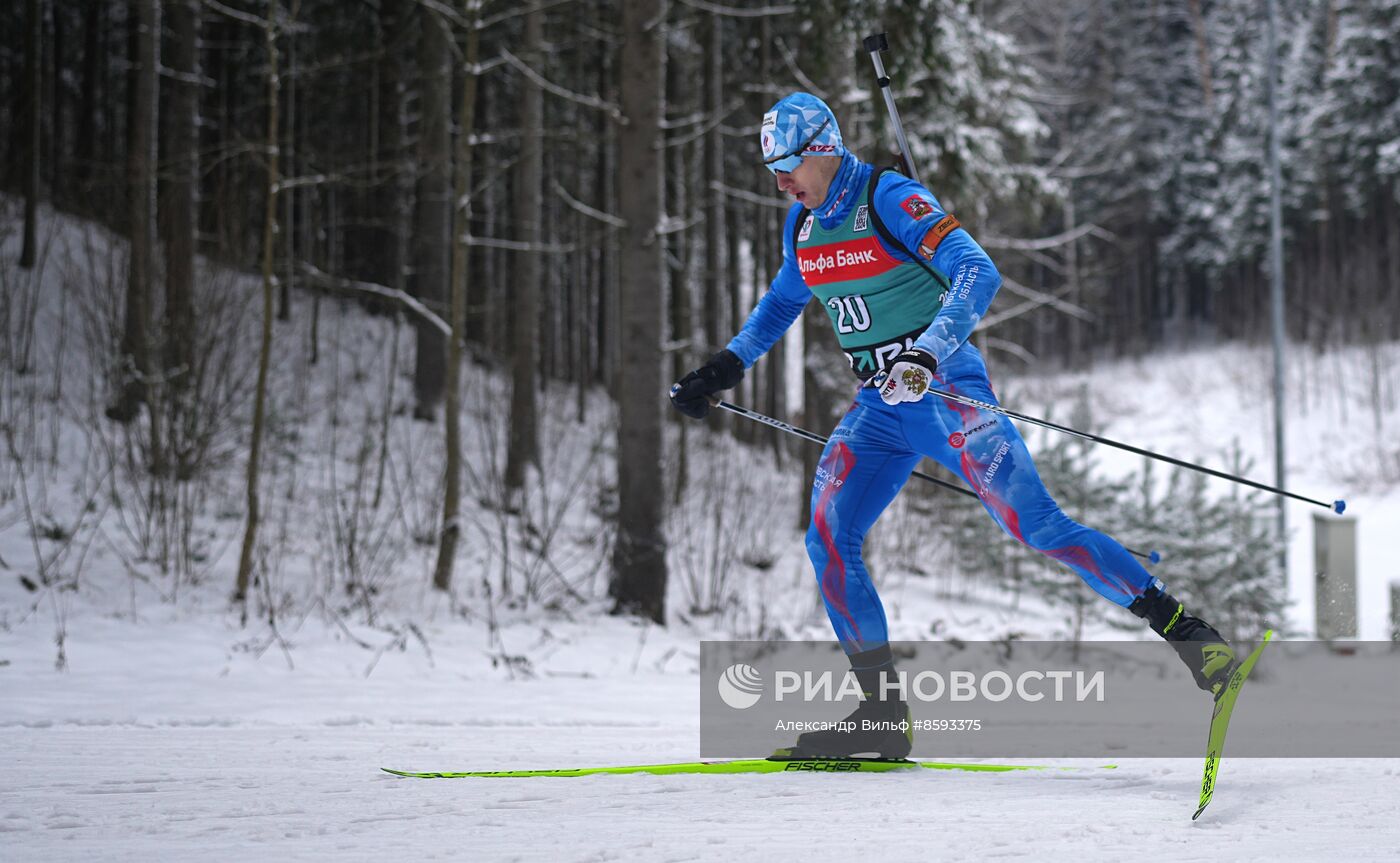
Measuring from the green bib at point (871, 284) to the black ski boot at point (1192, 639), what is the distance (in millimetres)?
1058

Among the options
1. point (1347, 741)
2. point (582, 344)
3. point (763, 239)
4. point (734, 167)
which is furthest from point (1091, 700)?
point (734, 167)

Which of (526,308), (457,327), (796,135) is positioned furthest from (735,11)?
(796,135)

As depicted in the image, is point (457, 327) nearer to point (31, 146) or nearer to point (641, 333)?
point (641, 333)

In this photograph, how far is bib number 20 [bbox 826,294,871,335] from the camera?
3.47 m

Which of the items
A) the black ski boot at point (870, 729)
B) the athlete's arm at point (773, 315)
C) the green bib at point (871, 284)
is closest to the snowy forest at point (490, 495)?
the black ski boot at point (870, 729)

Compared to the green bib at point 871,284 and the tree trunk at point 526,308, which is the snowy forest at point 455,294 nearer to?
the tree trunk at point 526,308

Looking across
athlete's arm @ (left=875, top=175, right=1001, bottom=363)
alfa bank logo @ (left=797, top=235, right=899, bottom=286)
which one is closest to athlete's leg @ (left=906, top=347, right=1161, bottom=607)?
athlete's arm @ (left=875, top=175, right=1001, bottom=363)

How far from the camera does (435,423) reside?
44.6 ft

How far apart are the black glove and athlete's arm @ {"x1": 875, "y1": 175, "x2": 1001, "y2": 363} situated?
727 millimetres

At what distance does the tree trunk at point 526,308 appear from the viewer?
1149 centimetres

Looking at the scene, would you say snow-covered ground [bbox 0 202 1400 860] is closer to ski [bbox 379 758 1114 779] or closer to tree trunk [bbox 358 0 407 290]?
ski [bbox 379 758 1114 779]

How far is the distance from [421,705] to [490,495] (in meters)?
4.68

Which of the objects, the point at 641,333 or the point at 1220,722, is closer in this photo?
the point at 1220,722

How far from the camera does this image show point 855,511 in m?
3.48
